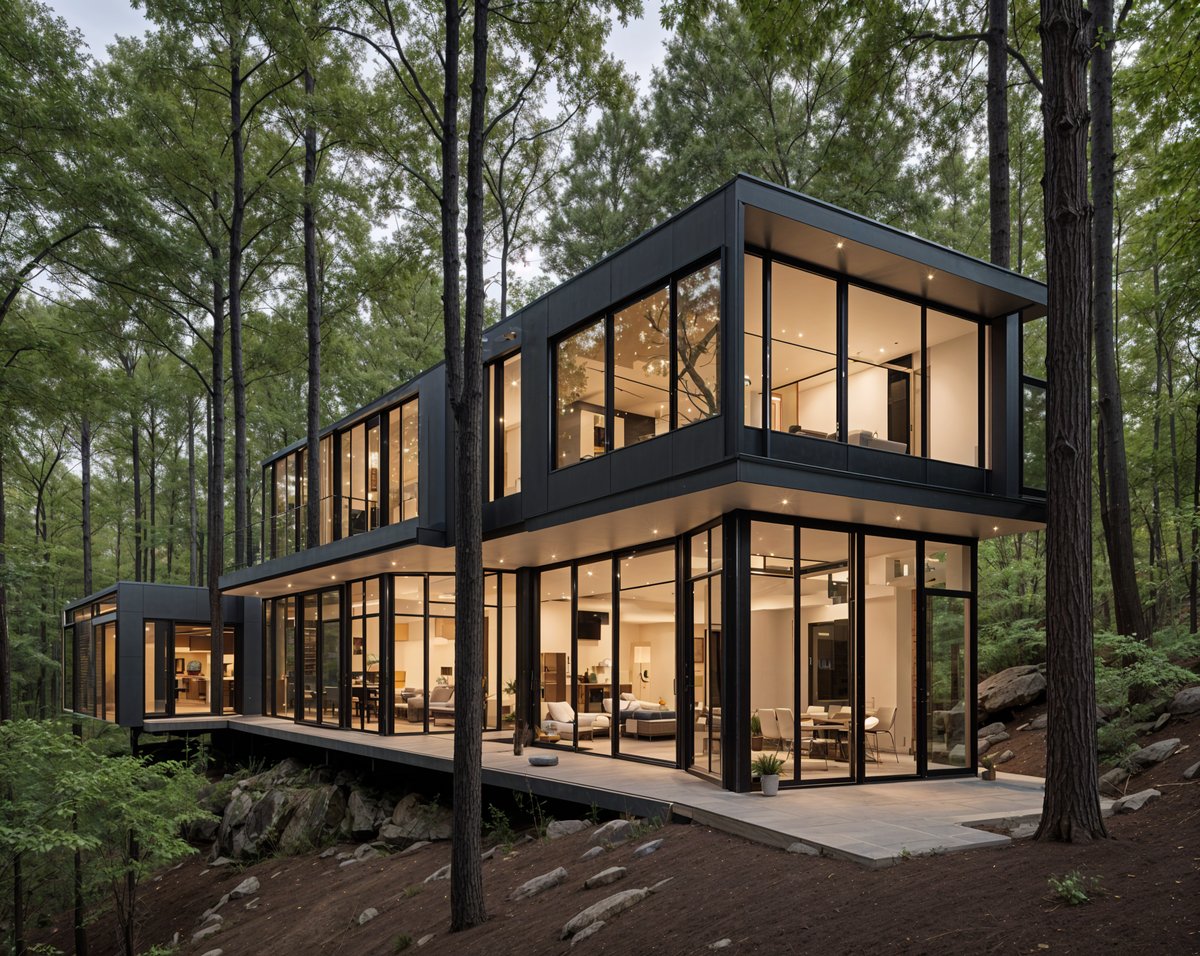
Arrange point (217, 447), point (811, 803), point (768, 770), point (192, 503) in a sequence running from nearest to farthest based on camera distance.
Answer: point (811, 803) < point (768, 770) < point (217, 447) < point (192, 503)

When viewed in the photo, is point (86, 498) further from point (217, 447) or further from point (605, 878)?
point (605, 878)

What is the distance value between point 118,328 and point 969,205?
24461mm

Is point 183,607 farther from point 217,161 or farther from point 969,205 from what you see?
point 969,205

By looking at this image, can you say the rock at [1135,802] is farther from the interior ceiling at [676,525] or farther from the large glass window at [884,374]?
the large glass window at [884,374]

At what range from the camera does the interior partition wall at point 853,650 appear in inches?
417

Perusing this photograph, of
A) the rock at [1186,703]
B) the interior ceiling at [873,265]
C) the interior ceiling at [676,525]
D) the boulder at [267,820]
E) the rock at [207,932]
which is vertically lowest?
the rock at [207,932]

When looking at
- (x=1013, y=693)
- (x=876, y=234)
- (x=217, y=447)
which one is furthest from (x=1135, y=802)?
(x=217, y=447)

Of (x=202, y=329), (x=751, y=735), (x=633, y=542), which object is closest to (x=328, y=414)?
(x=202, y=329)

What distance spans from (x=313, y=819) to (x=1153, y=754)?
38.2ft

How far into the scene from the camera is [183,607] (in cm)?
2328

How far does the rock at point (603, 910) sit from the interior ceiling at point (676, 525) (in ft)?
13.7

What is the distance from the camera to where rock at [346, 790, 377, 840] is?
1345 cm

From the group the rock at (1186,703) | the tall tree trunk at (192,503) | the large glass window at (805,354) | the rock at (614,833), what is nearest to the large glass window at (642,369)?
the large glass window at (805,354)

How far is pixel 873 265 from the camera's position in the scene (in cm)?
1084
